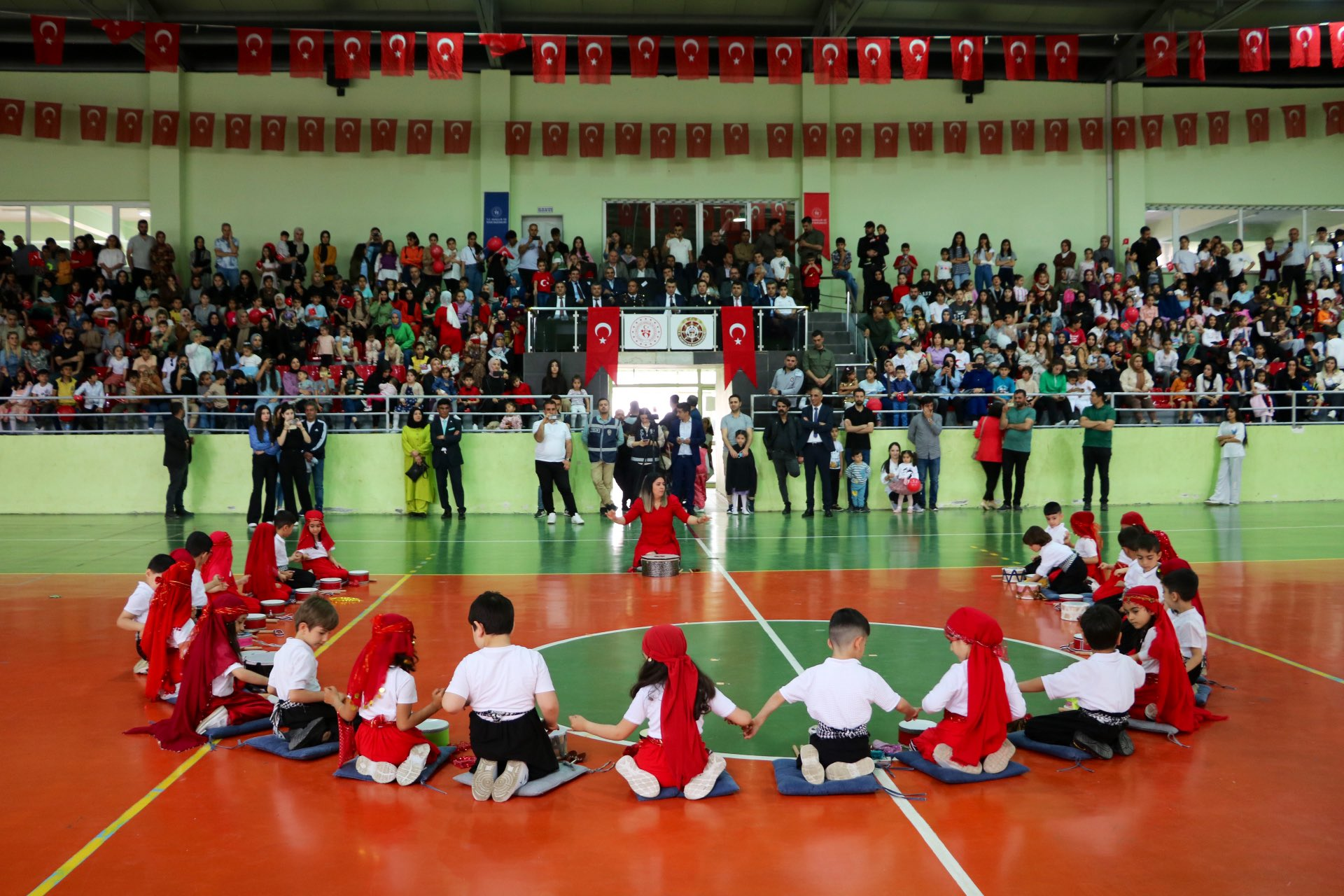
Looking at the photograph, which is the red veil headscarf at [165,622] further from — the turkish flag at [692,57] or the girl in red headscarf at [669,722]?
the turkish flag at [692,57]

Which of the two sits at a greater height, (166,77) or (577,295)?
(166,77)

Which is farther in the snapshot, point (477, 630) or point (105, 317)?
point (105, 317)

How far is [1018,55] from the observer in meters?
21.4

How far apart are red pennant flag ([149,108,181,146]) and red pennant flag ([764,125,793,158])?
45.5 feet

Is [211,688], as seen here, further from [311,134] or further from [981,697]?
[311,134]

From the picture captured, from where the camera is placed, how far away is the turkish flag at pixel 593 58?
20.5 metres

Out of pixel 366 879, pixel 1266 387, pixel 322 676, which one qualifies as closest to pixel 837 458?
pixel 1266 387

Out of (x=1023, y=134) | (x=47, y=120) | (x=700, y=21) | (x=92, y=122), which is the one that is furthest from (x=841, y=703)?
(x=47, y=120)

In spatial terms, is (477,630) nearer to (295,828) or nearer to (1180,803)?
(295,828)

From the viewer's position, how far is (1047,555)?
34.8ft

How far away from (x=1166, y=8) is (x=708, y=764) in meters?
24.6

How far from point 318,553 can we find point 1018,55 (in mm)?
16891

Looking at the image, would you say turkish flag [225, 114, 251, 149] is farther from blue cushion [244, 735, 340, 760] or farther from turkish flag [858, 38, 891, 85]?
blue cushion [244, 735, 340, 760]

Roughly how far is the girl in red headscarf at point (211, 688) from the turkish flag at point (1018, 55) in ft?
62.6
